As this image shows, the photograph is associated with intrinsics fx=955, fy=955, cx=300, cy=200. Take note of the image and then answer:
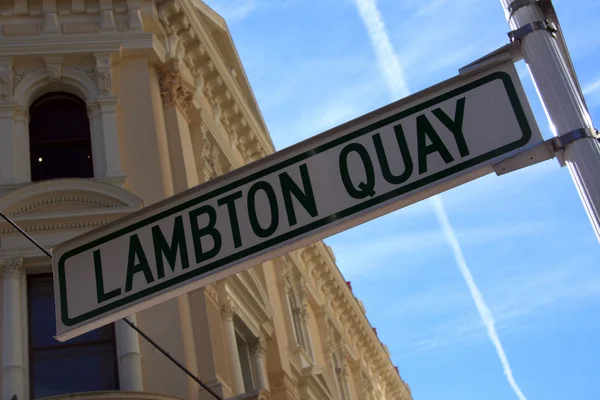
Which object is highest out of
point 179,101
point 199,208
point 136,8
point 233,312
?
point 136,8

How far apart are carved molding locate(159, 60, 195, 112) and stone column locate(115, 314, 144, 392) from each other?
4.84m

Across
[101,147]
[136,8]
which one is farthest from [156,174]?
[136,8]

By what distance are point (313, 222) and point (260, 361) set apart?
14.1 meters

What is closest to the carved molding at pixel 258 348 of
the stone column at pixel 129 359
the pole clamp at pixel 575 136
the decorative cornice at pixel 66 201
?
the stone column at pixel 129 359

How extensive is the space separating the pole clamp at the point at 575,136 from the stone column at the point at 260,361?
14.3 meters

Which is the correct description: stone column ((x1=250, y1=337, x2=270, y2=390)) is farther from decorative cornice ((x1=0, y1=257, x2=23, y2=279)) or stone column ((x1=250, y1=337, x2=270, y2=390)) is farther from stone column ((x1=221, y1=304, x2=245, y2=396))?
decorative cornice ((x1=0, y1=257, x2=23, y2=279))

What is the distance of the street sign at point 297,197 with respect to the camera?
2953mm

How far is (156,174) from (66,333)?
12074mm

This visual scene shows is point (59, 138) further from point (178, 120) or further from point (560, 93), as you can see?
point (560, 93)

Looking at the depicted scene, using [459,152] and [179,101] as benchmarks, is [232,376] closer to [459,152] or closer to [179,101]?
[179,101]

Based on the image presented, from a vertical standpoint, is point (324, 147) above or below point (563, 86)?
above

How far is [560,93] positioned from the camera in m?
2.70

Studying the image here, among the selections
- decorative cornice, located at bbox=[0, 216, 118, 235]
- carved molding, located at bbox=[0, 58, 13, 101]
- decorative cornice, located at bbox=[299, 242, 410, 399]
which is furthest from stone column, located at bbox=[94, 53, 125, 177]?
decorative cornice, located at bbox=[299, 242, 410, 399]

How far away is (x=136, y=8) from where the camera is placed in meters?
16.5
